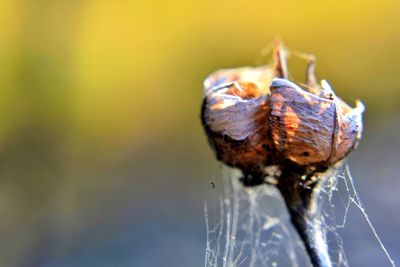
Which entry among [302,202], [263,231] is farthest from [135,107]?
[302,202]

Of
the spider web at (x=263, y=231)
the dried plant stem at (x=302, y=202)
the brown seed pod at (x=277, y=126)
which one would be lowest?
the spider web at (x=263, y=231)

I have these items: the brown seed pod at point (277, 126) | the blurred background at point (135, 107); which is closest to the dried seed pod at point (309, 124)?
the brown seed pod at point (277, 126)

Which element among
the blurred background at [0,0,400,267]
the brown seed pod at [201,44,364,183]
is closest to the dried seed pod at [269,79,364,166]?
the brown seed pod at [201,44,364,183]

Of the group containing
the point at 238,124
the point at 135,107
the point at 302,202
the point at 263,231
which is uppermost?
the point at 238,124

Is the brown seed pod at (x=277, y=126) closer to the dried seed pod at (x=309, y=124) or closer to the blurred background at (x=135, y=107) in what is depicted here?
the dried seed pod at (x=309, y=124)

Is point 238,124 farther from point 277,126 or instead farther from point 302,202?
point 302,202

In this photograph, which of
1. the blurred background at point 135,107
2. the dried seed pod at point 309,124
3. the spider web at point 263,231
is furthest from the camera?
the blurred background at point 135,107

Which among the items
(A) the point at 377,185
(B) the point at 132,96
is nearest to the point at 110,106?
(B) the point at 132,96
